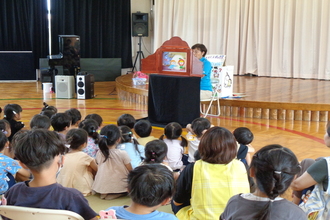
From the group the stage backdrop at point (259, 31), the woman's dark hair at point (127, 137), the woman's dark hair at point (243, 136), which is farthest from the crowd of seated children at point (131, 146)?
the stage backdrop at point (259, 31)

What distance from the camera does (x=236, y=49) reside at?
1091 centimetres

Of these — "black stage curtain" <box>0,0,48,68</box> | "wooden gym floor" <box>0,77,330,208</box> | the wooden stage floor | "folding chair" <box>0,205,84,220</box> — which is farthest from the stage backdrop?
"folding chair" <box>0,205,84,220</box>

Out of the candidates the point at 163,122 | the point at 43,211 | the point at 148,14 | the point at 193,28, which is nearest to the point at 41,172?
the point at 43,211

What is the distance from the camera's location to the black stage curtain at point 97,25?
11.1 meters

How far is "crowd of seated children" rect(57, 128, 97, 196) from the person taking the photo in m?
2.89

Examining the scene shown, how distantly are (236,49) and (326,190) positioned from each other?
926 cm

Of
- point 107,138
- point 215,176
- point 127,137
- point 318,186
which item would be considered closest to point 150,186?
point 215,176

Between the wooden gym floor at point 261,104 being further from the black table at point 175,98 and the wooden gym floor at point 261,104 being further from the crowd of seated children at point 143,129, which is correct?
the crowd of seated children at point 143,129

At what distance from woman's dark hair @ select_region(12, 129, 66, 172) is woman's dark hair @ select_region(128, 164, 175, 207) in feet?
1.17

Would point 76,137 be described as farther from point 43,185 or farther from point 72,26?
point 72,26

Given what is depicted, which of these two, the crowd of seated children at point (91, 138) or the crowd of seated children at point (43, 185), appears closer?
the crowd of seated children at point (43, 185)

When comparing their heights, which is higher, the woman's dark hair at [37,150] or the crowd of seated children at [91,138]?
the woman's dark hair at [37,150]

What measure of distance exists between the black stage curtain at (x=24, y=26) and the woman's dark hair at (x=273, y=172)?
10.3 m

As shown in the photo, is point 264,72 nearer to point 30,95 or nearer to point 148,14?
point 148,14
